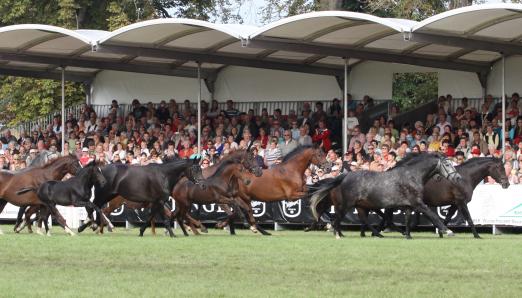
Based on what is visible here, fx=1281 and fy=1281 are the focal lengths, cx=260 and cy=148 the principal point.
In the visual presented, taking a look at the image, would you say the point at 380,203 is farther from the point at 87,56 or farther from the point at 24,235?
the point at 87,56

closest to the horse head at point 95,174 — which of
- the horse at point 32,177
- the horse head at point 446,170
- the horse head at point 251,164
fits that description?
the horse at point 32,177

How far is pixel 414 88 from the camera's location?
47094 millimetres

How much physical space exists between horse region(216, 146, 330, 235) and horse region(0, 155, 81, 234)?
10.6 ft

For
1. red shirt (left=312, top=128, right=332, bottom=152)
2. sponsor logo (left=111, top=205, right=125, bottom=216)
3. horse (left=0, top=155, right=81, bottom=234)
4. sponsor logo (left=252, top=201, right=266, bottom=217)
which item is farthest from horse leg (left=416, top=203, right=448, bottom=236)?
sponsor logo (left=111, top=205, right=125, bottom=216)

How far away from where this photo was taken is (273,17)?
48000 mm

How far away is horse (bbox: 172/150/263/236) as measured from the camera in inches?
912

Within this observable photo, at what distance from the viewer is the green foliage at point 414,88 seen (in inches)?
1811

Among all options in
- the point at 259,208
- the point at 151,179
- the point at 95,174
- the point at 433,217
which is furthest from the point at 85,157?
the point at 433,217

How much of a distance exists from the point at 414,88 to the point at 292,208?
2142cm

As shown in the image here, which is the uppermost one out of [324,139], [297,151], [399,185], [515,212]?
[324,139]

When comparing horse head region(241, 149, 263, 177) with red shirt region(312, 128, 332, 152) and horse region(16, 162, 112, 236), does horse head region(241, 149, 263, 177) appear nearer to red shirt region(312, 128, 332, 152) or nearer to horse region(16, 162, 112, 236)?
horse region(16, 162, 112, 236)

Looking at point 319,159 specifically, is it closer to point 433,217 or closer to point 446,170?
point 446,170

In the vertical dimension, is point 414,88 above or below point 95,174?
above

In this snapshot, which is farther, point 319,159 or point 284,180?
point 284,180
